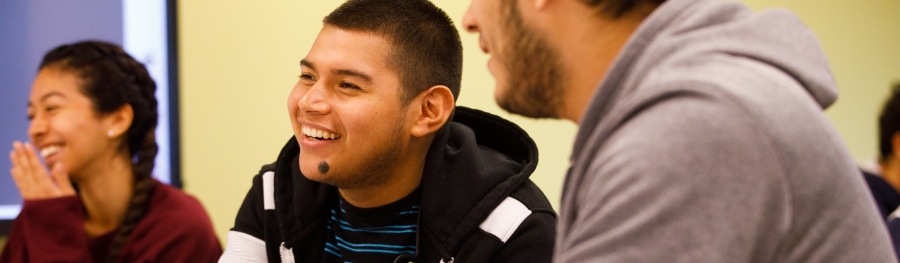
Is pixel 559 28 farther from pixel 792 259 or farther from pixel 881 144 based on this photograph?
pixel 881 144

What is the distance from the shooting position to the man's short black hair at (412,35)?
1423 millimetres

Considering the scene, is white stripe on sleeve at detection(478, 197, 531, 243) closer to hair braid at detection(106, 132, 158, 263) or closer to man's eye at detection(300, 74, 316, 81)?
man's eye at detection(300, 74, 316, 81)

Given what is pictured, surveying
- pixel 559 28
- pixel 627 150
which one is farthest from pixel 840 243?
pixel 559 28

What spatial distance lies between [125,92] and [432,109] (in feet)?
2.38

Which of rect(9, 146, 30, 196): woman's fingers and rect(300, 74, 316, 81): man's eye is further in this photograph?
rect(9, 146, 30, 196): woman's fingers

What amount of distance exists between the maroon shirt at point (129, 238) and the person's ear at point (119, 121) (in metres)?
0.16

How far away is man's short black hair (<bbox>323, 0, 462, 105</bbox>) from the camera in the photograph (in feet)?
4.67

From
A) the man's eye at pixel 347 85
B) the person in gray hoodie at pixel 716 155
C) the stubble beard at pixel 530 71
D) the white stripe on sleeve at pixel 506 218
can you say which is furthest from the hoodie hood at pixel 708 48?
the man's eye at pixel 347 85

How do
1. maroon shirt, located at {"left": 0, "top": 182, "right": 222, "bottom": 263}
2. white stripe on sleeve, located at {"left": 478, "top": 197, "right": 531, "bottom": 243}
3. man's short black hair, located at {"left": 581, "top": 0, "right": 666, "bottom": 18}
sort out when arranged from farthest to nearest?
maroon shirt, located at {"left": 0, "top": 182, "right": 222, "bottom": 263}
white stripe on sleeve, located at {"left": 478, "top": 197, "right": 531, "bottom": 243}
man's short black hair, located at {"left": 581, "top": 0, "right": 666, "bottom": 18}

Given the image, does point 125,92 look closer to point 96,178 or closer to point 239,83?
point 96,178

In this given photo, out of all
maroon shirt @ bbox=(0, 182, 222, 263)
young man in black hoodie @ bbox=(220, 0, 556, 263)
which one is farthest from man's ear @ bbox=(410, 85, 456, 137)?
maroon shirt @ bbox=(0, 182, 222, 263)

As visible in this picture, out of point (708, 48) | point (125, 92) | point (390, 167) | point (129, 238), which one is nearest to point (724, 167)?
point (708, 48)

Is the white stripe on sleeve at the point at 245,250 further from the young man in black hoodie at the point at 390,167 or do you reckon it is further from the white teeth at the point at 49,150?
the white teeth at the point at 49,150

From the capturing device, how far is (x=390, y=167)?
1.41 meters
